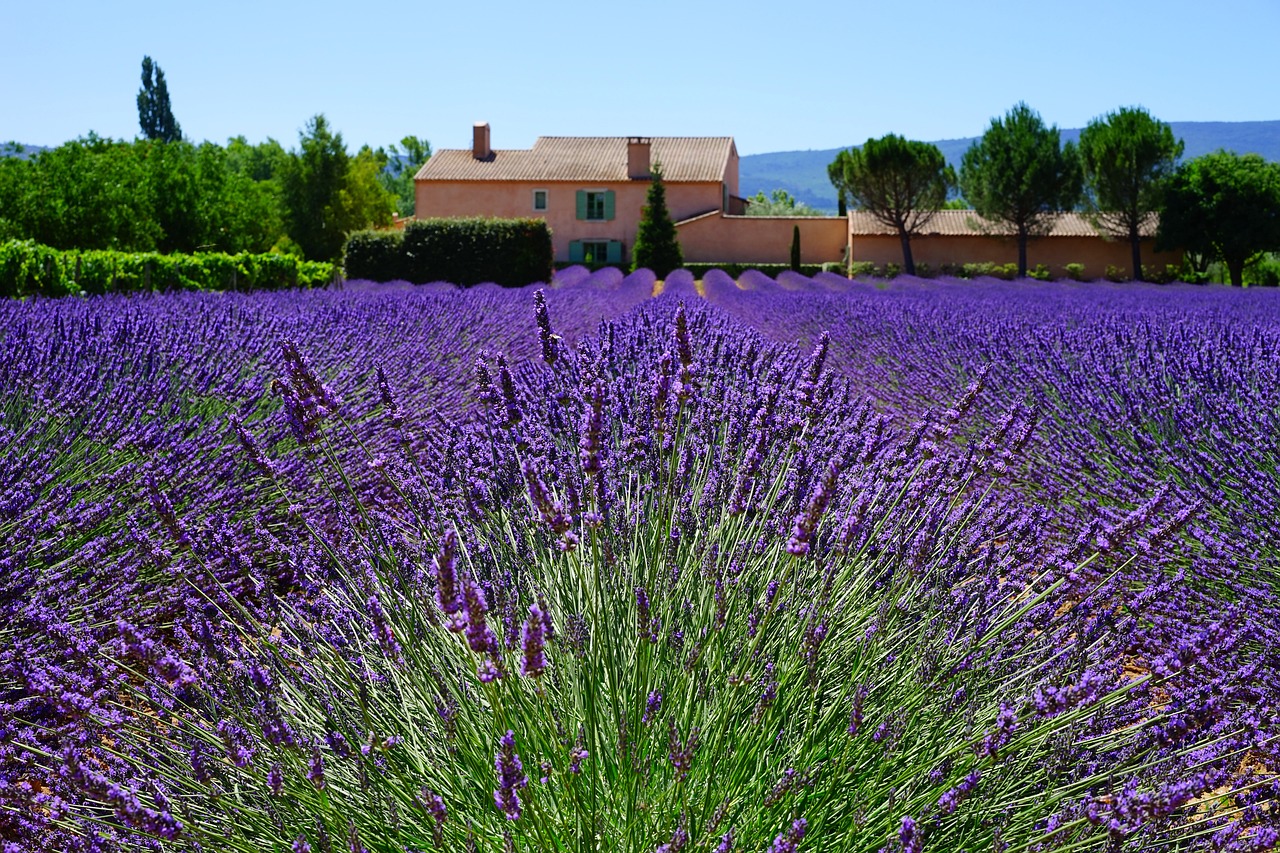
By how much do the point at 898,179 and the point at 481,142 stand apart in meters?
15.6

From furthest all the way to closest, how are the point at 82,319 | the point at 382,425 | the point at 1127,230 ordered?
the point at 1127,230 → the point at 82,319 → the point at 382,425

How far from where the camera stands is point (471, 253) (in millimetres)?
21438

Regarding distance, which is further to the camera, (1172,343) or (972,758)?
(1172,343)

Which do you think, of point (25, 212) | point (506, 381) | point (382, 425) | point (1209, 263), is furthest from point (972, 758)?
point (1209, 263)

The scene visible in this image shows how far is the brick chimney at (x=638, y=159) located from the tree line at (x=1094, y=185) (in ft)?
22.8

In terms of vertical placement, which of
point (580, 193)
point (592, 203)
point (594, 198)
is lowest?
point (592, 203)

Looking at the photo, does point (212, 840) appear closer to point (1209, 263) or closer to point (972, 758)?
point (972, 758)

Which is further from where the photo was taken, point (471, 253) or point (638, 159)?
point (638, 159)

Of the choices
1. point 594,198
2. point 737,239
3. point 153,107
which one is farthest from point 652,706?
point 153,107

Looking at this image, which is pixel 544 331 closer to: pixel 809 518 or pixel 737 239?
pixel 809 518

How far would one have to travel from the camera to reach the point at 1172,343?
6.07 m

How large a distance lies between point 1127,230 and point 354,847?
3628 cm

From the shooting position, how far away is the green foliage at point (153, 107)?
58.8 m

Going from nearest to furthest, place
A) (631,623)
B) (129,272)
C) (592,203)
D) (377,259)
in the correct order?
(631,623) → (129,272) → (377,259) → (592,203)
